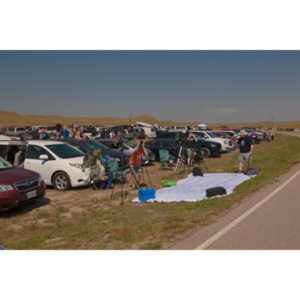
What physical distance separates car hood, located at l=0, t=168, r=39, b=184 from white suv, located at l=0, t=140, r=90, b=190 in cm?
190

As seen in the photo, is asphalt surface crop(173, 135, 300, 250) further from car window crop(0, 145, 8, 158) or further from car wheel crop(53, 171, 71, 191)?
car window crop(0, 145, 8, 158)

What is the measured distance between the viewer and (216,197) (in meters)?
8.44

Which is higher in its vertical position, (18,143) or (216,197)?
(18,143)

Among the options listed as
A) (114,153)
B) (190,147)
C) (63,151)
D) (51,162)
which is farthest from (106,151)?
(190,147)

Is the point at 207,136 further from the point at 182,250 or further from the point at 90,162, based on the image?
the point at 182,250

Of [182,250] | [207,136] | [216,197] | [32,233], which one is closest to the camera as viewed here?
[182,250]

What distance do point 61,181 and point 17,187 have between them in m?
2.91

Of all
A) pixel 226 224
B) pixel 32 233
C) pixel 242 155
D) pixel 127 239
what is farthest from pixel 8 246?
pixel 242 155

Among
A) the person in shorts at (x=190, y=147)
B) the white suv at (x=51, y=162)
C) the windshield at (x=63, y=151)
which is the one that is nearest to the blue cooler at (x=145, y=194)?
the white suv at (x=51, y=162)

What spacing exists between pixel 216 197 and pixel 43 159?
5744 mm

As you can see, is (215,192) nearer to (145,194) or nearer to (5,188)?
(145,194)

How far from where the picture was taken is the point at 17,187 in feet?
23.5

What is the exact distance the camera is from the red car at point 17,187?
22.6 feet

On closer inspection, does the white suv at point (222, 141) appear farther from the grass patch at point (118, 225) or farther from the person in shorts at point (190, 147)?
the grass patch at point (118, 225)
